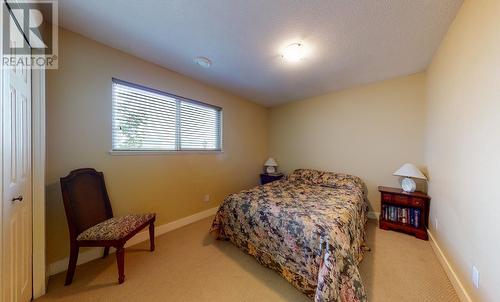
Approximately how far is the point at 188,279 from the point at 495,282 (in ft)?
7.00

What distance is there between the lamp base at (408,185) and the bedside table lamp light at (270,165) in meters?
2.27

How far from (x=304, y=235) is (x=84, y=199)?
2.11 m

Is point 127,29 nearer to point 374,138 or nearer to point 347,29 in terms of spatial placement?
point 347,29

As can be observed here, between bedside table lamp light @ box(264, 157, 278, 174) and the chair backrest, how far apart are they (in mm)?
2951

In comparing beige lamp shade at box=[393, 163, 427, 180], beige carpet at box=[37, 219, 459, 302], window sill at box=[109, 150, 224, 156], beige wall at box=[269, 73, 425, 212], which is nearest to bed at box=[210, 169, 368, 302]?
beige carpet at box=[37, 219, 459, 302]

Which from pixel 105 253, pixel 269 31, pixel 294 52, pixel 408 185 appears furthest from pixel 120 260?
pixel 408 185

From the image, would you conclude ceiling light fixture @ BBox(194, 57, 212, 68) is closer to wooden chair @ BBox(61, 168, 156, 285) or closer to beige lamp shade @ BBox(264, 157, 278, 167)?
wooden chair @ BBox(61, 168, 156, 285)

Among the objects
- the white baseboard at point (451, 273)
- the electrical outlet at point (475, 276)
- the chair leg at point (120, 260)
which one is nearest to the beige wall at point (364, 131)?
the white baseboard at point (451, 273)

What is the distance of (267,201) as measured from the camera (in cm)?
213

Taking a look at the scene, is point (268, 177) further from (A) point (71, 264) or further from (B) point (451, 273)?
(A) point (71, 264)

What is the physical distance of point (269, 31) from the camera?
1781 mm

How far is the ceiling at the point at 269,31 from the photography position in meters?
1.50

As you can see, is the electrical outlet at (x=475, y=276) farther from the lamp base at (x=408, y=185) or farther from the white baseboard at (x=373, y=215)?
the white baseboard at (x=373, y=215)

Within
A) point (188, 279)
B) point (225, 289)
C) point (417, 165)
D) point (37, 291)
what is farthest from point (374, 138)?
point (37, 291)
